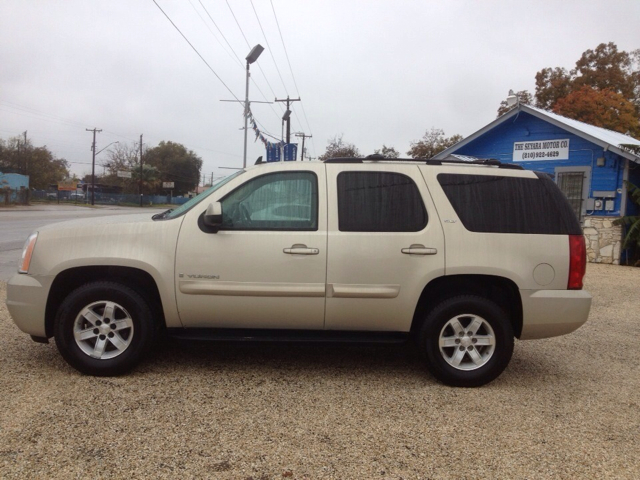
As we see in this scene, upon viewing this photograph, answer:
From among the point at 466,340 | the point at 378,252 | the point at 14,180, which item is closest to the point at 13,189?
the point at 14,180

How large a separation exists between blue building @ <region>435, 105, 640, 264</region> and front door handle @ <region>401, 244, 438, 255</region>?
Result: 11972mm

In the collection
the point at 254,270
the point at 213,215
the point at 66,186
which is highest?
the point at 66,186

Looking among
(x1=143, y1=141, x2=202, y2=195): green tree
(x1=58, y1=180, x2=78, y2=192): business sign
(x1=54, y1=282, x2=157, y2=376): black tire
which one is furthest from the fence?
(x1=54, y1=282, x2=157, y2=376): black tire

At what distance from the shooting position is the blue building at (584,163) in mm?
14258

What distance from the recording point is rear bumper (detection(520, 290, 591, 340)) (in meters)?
4.14

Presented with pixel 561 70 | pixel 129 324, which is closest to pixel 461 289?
pixel 129 324

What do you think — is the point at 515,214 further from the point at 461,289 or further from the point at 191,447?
the point at 191,447

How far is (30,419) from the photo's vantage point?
334 cm

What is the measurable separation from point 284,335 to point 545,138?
1390cm

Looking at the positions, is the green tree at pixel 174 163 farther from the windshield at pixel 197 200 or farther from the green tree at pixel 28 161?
the windshield at pixel 197 200

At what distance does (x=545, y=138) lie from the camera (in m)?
15.5

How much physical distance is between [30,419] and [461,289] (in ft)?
10.7

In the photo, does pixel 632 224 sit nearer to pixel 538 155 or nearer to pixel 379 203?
pixel 538 155

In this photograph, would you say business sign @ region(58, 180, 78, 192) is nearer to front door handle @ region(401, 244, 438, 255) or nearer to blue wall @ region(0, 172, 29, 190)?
blue wall @ region(0, 172, 29, 190)
